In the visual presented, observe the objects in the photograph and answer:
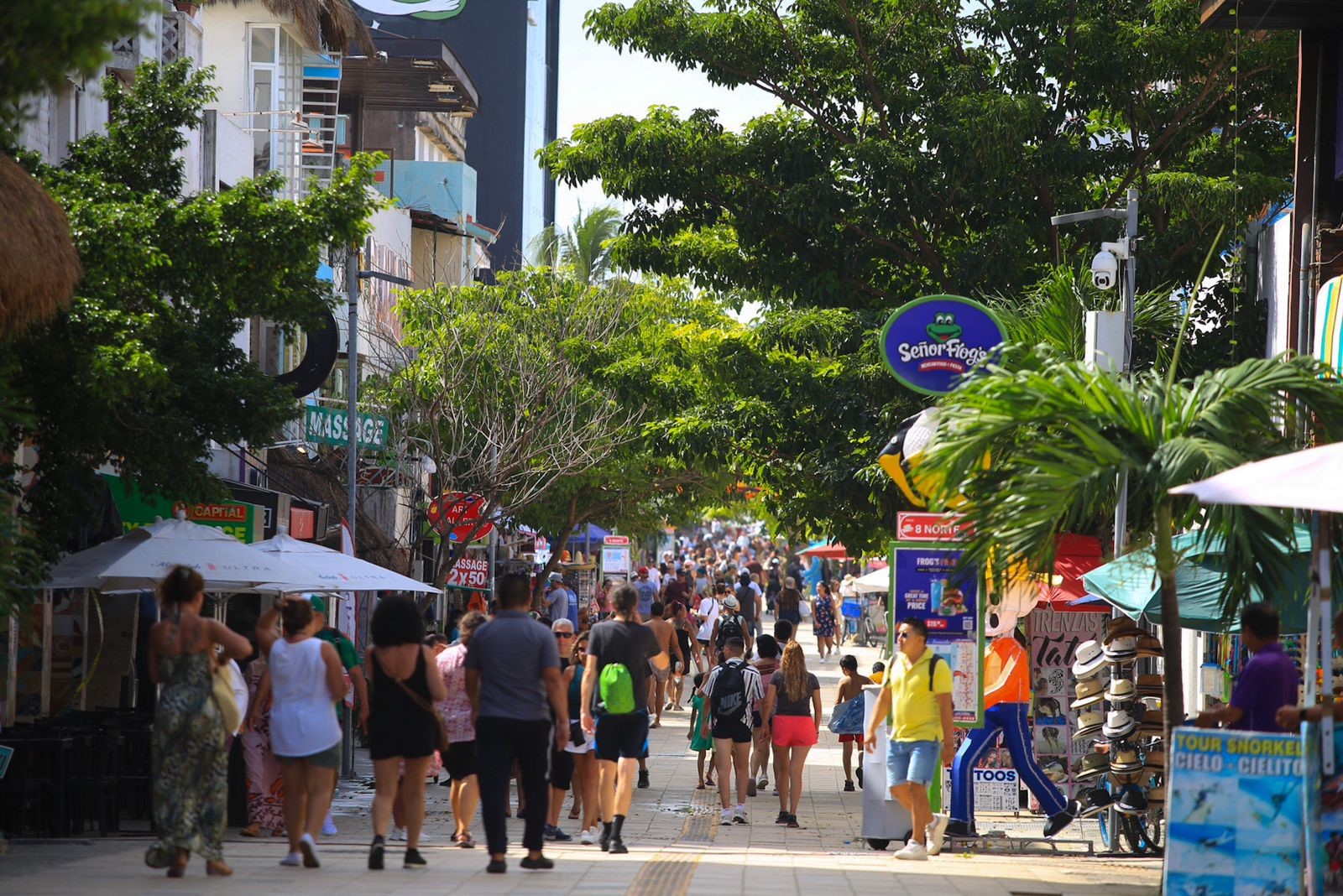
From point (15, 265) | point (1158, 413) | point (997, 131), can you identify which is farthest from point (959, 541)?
point (997, 131)

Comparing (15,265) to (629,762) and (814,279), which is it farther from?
(814,279)

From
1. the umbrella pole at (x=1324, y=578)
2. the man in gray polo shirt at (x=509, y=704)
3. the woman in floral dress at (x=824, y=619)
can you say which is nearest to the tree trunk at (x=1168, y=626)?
the umbrella pole at (x=1324, y=578)

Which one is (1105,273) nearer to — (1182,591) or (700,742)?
(1182,591)

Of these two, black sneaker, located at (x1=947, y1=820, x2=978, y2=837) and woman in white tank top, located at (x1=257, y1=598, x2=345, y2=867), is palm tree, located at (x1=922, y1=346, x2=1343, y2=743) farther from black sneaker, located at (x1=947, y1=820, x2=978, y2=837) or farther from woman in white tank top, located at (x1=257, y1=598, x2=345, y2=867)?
black sneaker, located at (x1=947, y1=820, x2=978, y2=837)

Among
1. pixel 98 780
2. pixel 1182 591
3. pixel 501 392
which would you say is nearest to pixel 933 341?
pixel 1182 591

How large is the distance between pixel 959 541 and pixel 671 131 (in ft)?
38.3

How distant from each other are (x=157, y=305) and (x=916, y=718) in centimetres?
665

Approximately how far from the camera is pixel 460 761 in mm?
12273

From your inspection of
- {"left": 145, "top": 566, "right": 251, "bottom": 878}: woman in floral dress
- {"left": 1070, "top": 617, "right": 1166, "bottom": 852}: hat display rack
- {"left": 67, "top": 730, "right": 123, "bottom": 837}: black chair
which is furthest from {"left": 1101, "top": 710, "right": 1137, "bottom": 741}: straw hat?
{"left": 67, "top": 730, "right": 123, "bottom": 837}: black chair

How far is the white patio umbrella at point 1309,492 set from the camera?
7.57 metres

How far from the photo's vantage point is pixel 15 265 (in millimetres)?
10930

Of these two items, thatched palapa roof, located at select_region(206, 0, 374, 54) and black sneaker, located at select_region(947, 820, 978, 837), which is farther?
thatched palapa roof, located at select_region(206, 0, 374, 54)

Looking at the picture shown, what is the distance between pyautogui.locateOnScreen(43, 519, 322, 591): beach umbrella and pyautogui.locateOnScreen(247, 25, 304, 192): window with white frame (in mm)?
11312

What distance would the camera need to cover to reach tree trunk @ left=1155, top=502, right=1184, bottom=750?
8.98m
